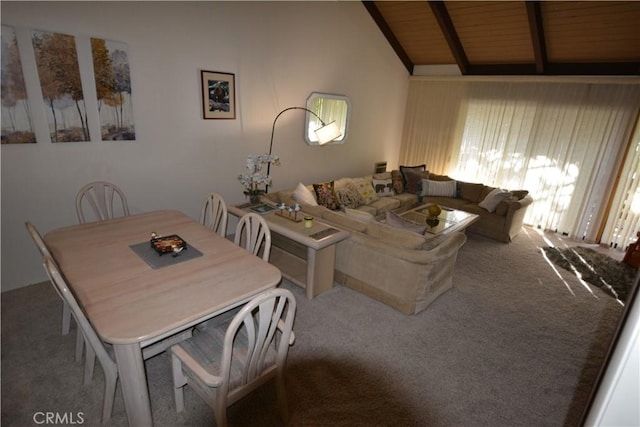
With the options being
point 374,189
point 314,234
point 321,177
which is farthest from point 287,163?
point 314,234

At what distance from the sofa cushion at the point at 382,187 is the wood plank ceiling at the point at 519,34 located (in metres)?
2.31

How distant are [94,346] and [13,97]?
221 centimetres

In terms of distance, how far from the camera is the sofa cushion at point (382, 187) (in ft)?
17.5

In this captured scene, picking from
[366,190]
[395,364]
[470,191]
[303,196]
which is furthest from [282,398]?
[470,191]

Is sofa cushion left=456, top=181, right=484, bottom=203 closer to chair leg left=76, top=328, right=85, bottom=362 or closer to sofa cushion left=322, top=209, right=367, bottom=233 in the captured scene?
sofa cushion left=322, top=209, right=367, bottom=233

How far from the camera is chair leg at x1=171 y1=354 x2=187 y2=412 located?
1.66 metres

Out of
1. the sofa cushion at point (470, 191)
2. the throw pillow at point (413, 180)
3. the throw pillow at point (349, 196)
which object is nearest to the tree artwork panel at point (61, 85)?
the throw pillow at point (349, 196)

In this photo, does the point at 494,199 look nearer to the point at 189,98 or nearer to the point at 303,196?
the point at 303,196

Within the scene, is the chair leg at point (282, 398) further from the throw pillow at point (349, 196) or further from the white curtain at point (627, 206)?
the white curtain at point (627, 206)

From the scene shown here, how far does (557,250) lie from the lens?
4.41m

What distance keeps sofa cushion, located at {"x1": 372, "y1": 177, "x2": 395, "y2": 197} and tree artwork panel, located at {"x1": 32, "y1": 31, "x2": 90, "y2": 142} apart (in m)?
3.92

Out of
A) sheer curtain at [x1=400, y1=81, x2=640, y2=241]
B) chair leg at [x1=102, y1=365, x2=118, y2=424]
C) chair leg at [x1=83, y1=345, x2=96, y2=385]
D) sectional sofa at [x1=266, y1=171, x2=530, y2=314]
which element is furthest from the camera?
sheer curtain at [x1=400, y1=81, x2=640, y2=241]

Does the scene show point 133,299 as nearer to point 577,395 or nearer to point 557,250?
point 577,395

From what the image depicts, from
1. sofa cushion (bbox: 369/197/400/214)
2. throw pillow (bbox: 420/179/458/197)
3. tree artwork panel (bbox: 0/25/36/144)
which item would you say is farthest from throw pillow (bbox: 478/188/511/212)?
tree artwork panel (bbox: 0/25/36/144)
